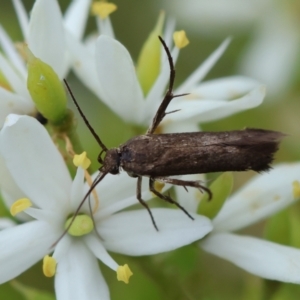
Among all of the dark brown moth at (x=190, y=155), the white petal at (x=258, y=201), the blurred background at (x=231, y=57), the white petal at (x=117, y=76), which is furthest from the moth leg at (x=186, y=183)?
the blurred background at (x=231, y=57)

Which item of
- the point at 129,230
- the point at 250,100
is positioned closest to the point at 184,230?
the point at 129,230

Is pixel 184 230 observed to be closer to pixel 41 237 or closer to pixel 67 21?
pixel 41 237

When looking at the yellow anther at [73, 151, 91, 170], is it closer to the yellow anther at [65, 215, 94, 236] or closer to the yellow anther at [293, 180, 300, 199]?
the yellow anther at [65, 215, 94, 236]

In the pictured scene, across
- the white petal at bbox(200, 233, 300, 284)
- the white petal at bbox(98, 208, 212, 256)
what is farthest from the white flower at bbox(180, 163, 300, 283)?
the white petal at bbox(98, 208, 212, 256)

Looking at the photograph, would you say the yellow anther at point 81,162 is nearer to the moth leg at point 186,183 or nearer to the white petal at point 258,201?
the moth leg at point 186,183

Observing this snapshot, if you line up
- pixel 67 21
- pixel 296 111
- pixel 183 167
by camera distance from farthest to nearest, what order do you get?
1. pixel 296 111
2. pixel 67 21
3. pixel 183 167

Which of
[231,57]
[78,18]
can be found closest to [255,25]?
[231,57]

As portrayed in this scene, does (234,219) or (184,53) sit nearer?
(234,219)

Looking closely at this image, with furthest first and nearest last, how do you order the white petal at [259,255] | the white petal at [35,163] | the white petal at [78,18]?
the white petal at [78,18], the white petal at [259,255], the white petal at [35,163]
